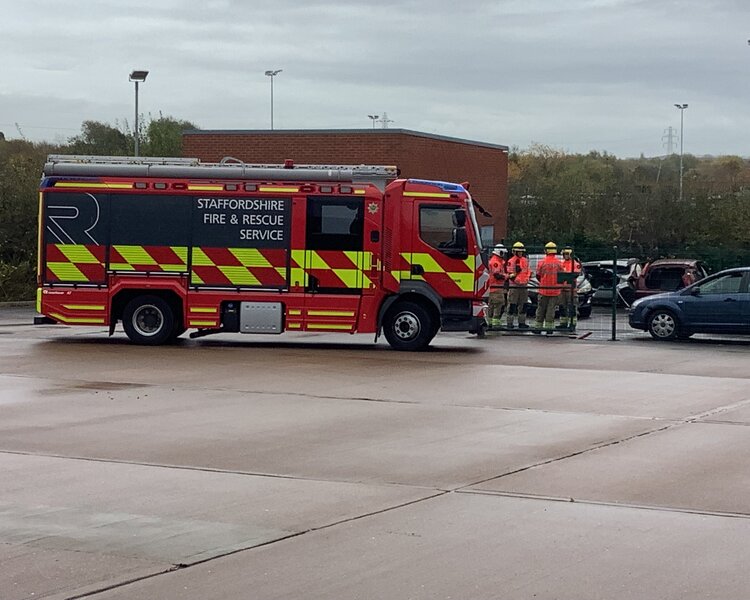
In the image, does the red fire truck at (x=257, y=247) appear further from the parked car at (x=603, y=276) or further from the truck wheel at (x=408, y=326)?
the parked car at (x=603, y=276)

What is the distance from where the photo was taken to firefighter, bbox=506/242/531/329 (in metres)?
25.0

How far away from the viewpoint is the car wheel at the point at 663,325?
23766 mm

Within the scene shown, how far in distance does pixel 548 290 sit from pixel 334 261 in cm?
605

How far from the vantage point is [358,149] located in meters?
37.2

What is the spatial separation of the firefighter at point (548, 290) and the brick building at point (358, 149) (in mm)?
12334

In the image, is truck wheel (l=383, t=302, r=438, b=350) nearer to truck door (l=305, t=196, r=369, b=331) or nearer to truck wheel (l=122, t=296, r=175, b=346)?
truck door (l=305, t=196, r=369, b=331)

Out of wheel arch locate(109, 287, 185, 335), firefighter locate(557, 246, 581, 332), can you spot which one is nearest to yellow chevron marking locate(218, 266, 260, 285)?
wheel arch locate(109, 287, 185, 335)

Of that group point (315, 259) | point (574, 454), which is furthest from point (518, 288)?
point (574, 454)

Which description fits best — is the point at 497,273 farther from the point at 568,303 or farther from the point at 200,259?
the point at 200,259

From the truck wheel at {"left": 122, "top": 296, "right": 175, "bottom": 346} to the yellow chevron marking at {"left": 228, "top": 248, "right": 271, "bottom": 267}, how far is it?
5.04 feet

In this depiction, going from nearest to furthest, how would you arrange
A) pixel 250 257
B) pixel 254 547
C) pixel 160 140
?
pixel 254 547 → pixel 250 257 → pixel 160 140

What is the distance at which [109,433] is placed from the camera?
11.7 meters

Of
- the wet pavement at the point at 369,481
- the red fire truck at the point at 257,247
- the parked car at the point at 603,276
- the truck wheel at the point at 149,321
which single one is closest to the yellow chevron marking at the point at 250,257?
the red fire truck at the point at 257,247

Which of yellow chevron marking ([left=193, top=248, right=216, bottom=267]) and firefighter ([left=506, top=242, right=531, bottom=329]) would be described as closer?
yellow chevron marking ([left=193, top=248, right=216, bottom=267])
